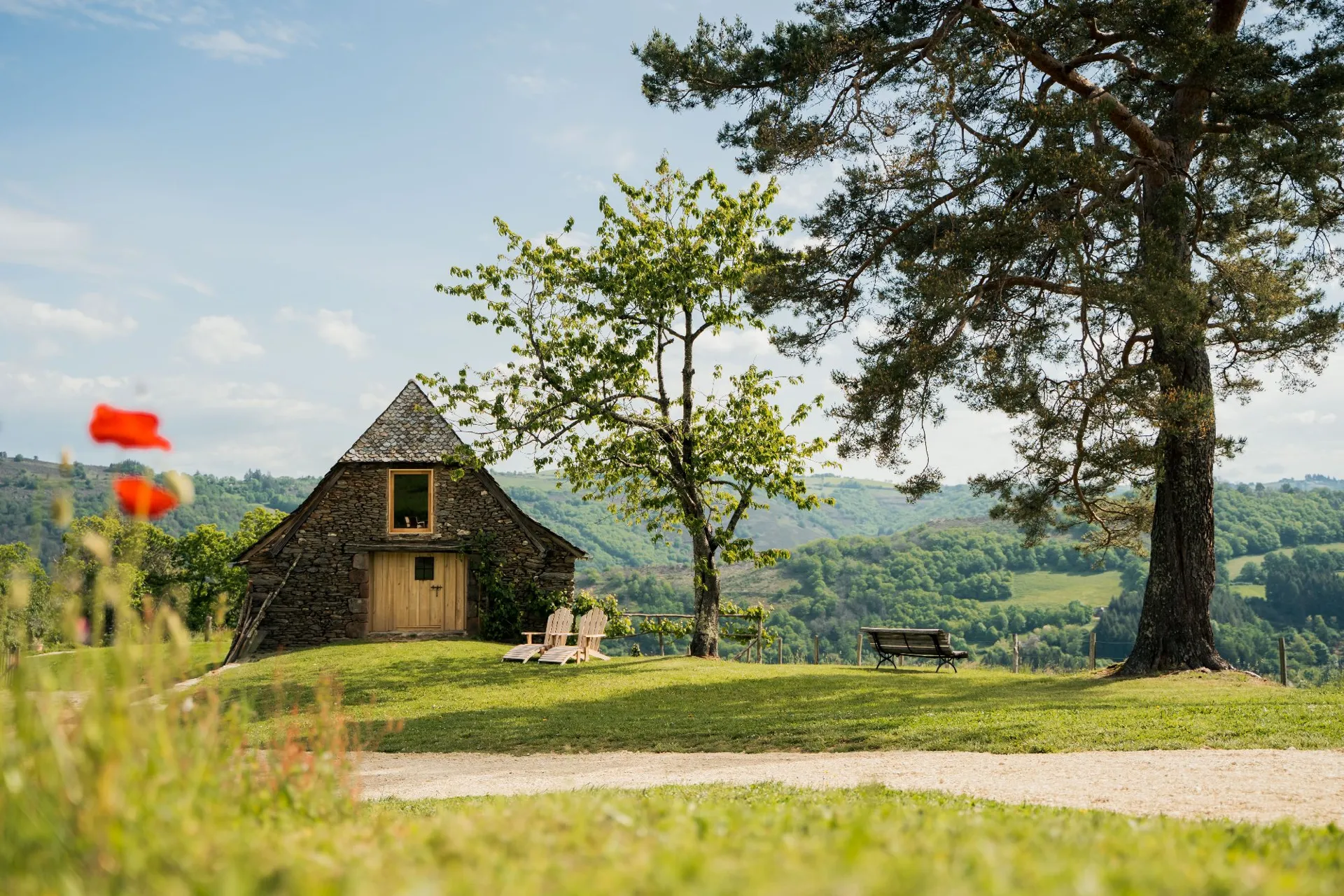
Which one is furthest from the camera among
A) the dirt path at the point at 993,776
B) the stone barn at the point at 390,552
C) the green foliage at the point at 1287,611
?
the green foliage at the point at 1287,611

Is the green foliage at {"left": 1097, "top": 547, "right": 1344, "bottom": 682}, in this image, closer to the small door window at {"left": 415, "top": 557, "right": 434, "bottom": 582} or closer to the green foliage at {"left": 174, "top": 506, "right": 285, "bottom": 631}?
the small door window at {"left": 415, "top": 557, "right": 434, "bottom": 582}

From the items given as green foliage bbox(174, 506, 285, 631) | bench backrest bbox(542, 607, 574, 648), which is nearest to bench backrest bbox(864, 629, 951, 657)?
bench backrest bbox(542, 607, 574, 648)

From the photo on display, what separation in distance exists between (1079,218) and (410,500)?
55.0 ft

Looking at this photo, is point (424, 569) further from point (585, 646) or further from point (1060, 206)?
point (1060, 206)

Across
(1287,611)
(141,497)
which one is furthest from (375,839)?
(1287,611)

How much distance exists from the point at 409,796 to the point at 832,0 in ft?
43.8

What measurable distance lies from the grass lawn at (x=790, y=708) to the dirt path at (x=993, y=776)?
0.57 metres

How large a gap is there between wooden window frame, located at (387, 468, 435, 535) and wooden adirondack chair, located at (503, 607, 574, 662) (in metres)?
4.43

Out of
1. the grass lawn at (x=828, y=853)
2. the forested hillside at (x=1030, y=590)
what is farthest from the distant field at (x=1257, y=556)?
the grass lawn at (x=828, y=853)

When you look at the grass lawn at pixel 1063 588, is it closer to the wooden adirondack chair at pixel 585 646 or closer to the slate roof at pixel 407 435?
the slate roof at pixel 407 435

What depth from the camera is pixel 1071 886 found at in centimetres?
238

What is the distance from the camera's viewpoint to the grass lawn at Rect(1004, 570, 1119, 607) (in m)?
81.2

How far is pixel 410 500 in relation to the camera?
24.2 metres

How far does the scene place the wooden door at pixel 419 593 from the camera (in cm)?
2392
